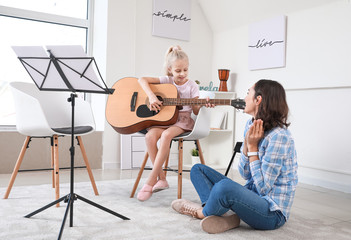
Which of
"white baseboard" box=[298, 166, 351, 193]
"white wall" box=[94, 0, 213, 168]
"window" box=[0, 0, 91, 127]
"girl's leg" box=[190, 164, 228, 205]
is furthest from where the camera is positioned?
"white wall" box=[94, 0, 213, 168]

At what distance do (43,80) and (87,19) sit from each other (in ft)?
7.99

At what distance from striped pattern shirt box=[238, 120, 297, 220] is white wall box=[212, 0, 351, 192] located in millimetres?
1447

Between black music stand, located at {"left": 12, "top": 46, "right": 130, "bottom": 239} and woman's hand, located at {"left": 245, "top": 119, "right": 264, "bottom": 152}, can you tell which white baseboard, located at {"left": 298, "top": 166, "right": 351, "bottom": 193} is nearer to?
woman's hand, located at {"left": 245, "top": 119, "right": 264, "bottom": 152}

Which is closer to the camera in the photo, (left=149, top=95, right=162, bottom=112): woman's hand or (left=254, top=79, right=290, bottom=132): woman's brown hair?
(left=254, top=79, right=290, bottom=132): woman's brown hair

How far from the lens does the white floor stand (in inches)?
86.6

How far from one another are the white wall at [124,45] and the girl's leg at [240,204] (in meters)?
2.26

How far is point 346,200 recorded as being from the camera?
2664 mm

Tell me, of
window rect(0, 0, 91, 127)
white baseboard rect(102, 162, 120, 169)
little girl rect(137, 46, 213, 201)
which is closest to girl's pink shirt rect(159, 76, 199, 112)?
little girl rect(137, 46, 213, 201)

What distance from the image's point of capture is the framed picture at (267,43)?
3465 millimetres

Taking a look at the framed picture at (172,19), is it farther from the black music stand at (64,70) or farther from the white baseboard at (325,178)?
the black music stand at (64,70)

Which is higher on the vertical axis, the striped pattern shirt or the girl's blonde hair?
the girl's blonde hair

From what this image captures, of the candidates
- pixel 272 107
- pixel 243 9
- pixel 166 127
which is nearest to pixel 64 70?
pixel 166 127

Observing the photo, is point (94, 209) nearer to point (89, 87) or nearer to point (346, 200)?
point (89, 87)

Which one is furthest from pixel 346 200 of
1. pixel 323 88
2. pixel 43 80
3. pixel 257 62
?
pixel 43 80
